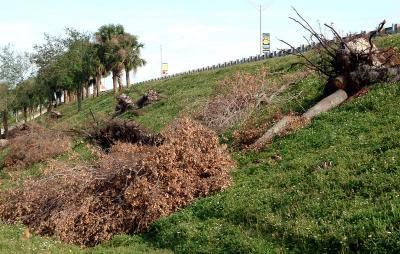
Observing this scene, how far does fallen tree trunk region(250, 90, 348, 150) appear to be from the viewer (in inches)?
663

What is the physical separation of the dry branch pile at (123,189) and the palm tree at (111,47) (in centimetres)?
5088

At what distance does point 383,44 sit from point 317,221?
17699mm

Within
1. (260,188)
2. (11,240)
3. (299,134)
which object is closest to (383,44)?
(299,134)

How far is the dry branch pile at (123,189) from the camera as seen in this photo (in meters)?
13.1

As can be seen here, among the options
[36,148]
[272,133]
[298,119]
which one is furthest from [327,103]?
[36,148]

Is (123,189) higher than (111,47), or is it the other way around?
(111,47)

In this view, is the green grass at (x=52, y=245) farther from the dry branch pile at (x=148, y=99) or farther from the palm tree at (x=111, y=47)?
the palm tree at (x=111, y=47)

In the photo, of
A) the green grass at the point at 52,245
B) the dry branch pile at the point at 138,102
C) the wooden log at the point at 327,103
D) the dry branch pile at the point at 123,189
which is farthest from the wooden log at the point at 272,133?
the dry branch pile at the point at 138,102

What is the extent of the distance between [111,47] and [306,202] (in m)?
57.1

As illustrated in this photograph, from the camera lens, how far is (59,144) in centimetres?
2797

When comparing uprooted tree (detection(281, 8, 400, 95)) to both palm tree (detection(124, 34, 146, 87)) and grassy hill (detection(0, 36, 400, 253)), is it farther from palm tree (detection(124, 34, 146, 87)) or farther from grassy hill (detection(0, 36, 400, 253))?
palm tree (detection(124, 34, 146, 87))

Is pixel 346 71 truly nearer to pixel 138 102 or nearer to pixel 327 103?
pixel 327 103

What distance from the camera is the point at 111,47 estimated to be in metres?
65.0

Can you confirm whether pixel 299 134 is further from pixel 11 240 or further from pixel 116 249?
pixel 11 240
